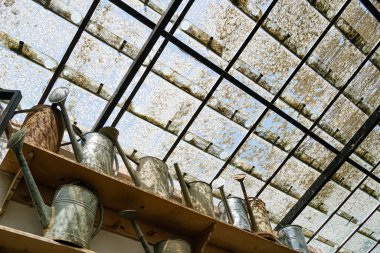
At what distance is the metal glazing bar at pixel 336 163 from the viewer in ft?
11.4

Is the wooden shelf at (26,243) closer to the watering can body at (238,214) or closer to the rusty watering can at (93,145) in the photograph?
the rusty watering can at (93,145)

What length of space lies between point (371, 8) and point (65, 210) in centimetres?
294

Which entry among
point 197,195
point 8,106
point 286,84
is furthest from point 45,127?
point 286,84

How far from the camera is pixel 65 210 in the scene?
1388mm

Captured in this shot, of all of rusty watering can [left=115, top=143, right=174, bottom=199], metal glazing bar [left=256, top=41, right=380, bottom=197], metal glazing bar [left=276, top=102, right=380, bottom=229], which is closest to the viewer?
rusty watering can [left=115, top=143, right=174, bottom=199]

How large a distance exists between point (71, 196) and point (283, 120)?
216cm

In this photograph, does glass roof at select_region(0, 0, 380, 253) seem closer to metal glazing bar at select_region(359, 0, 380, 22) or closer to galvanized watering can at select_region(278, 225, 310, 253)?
metal glazing bar at select_region(359, 0, 380, 22)

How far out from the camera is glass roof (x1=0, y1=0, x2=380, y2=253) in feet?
7.53

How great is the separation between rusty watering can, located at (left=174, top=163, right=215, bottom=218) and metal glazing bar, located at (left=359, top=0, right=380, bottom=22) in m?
2.10

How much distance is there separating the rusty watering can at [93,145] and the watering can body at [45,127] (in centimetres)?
6

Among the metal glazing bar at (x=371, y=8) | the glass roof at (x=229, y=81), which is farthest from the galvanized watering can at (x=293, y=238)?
the metal glazing bar at (x=371, y=8)

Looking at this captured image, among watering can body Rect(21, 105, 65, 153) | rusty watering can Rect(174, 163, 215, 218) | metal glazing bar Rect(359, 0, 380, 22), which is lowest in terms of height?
rusty watering can Rect(174, 163, 215, 218)

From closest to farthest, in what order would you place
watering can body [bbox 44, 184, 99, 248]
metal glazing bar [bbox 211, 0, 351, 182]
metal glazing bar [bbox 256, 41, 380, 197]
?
watering can body [bbox 44, 184, 99, 248] < metal glazing bar [bbox 211, 0, 351, 182] < metal glazing bar [bbox 256, 41, 380, 197]

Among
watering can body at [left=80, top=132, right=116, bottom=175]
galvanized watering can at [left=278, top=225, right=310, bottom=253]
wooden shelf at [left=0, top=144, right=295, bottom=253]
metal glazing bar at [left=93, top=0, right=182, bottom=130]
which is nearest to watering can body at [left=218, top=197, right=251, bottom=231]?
wooden shelf at [left=0, top=144, right=295, bottom=253]
